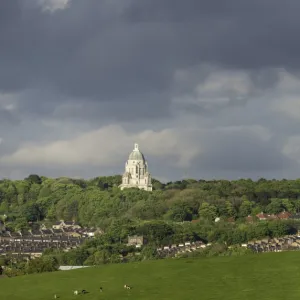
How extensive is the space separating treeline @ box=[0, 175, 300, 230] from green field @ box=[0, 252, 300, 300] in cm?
9666

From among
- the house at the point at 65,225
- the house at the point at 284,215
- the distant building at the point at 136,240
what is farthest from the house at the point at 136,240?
the house at the point at 65,225

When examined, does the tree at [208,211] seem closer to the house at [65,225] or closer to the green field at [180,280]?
the house at [65,225]

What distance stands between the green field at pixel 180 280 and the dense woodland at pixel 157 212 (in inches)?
1802

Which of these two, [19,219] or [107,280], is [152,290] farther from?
[19,219]

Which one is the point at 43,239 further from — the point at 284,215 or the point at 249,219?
the point at 284,215

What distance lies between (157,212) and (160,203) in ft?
17.4

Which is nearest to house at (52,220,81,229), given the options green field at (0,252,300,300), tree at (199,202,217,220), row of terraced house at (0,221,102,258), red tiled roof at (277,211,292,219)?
row of terraced house at (0,221,102,258)

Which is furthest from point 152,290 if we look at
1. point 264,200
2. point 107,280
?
point 264,200

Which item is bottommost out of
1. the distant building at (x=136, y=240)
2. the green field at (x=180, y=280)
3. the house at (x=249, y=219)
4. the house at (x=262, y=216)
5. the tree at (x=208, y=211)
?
the green field at (x=180, y=280)

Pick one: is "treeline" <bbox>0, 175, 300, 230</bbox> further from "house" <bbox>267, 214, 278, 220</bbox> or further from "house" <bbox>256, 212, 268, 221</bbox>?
"house" <bbox>267, 214, 278, 220</bbox>

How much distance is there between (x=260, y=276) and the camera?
36.4 metres

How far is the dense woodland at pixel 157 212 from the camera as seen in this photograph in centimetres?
10246

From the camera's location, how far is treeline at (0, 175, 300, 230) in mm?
143875

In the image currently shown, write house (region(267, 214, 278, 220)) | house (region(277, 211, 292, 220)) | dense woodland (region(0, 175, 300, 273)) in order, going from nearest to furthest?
dense woodland (region(0, 175, 300, 273)), house (region(267, 214, 278, 220)), house (region(277, 211, 292, 220))
